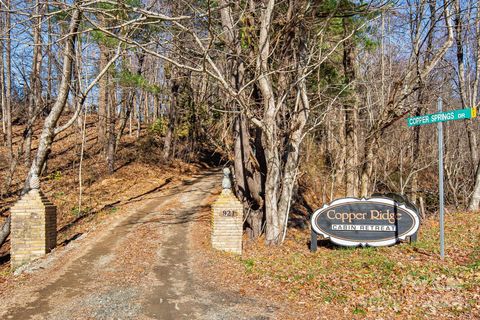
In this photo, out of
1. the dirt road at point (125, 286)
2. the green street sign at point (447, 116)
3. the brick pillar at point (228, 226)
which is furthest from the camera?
the brick pillar at point (228, 226)

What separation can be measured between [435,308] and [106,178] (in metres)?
18.9

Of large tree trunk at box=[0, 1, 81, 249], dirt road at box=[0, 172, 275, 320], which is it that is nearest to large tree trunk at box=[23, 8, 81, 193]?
large tree trunk at box=[0, 1, 81, 249]

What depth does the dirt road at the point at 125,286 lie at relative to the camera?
593 cm

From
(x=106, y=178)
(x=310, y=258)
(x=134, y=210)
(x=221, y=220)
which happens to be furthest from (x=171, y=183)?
(x=310, y=258)

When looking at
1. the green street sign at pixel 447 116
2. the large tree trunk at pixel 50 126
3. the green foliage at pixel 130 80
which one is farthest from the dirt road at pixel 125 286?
the green foliage at pixel 130 80

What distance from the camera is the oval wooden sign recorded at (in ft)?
29.5

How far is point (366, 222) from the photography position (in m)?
9.20

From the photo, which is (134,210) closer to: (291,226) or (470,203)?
(291,226)

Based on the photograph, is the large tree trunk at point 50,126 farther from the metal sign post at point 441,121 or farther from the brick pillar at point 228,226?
the metal sign post at point 441,121

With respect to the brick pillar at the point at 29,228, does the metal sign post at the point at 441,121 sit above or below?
above

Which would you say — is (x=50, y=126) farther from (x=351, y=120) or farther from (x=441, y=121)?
(x=351, y=120)

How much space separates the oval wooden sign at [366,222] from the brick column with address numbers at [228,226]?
6.15ft

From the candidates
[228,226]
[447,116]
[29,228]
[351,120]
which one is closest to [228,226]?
[228,226]

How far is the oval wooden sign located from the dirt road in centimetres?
346
